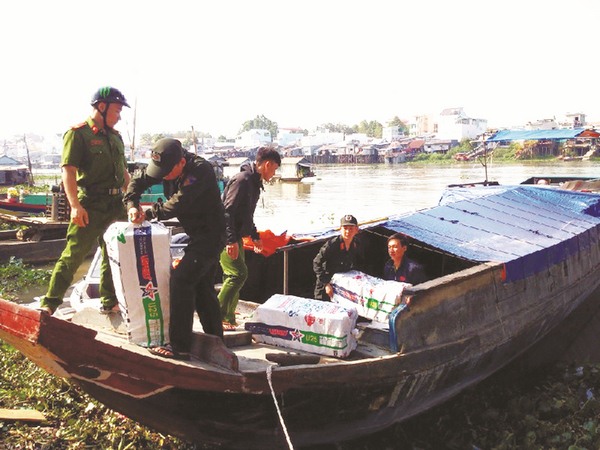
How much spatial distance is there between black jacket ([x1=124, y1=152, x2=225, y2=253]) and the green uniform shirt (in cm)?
66

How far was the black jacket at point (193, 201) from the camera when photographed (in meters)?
3.30

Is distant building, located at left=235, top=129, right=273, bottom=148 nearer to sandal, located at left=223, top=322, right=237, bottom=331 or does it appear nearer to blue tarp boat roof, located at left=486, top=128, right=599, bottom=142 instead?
blue tarp boat roof, located at left=486, top=128, right=599, bottom=142

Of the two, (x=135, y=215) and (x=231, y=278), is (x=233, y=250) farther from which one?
(x=135, y=215)

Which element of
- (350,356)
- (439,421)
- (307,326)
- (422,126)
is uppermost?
(422,126)

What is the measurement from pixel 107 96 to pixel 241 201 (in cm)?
121

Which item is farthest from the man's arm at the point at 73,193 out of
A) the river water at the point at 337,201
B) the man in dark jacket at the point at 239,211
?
the river water at the point at 337,201

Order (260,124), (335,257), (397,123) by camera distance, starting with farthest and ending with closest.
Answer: (260,124) → (397,123) → (335,257)

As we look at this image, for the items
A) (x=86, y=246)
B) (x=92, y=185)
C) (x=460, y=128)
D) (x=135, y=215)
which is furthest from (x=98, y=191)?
(x=460, y=128)

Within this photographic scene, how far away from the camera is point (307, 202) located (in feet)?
95.1

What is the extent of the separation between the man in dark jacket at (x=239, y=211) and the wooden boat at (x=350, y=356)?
0.49 m

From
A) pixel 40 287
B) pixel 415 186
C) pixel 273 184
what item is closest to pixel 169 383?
pixel 40 287

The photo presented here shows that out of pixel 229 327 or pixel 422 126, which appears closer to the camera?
pixel 229 327

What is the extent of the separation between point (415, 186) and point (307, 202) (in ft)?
27.0

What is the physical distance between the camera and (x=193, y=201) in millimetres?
3316
